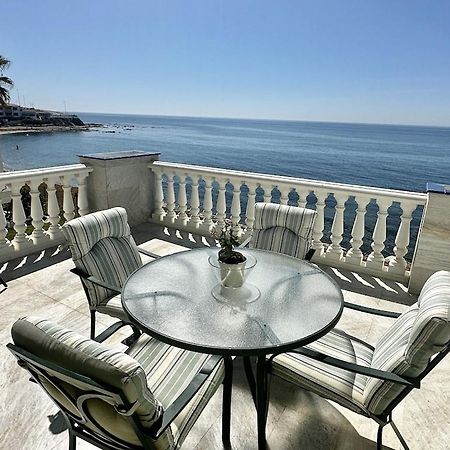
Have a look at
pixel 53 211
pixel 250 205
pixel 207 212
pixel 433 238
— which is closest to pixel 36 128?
pixel 53 211

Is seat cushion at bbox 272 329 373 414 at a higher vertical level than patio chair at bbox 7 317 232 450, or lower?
lower

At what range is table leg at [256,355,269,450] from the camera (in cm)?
144

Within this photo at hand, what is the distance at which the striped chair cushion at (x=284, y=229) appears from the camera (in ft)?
8.47

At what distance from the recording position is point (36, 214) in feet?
12.1

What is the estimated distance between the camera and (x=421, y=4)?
537cm

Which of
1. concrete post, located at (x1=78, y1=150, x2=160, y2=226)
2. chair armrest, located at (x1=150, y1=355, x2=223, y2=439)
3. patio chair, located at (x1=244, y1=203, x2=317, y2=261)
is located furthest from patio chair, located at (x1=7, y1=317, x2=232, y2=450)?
concrete post, located at (x1=78, y1=150, x2=160, y2=226)

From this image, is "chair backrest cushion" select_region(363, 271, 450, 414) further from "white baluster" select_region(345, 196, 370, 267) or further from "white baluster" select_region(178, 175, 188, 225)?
"white baluster" select_region(178, 175, 188, 225)

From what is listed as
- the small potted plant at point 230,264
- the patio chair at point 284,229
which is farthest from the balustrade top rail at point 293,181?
the small potted plant at point 230,264

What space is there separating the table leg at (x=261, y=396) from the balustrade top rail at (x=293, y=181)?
8.05 feet

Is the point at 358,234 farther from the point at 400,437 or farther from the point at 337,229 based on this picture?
the point at 400,437

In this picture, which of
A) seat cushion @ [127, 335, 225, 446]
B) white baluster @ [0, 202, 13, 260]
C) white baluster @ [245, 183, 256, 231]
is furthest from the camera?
white baluster @ [245, 183, 256, 231]

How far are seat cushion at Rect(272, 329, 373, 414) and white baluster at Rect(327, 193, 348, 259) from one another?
200 centimetres

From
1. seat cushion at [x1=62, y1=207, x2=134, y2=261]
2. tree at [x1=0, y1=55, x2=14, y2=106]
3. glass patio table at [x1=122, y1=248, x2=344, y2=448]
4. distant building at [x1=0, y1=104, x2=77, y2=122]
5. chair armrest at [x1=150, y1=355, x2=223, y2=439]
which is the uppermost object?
tree at [x1=0, y1=55, x2=14, y2=106]

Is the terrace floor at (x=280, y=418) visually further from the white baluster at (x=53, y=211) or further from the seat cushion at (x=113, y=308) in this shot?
the white baluster at (x=53, y=211)
